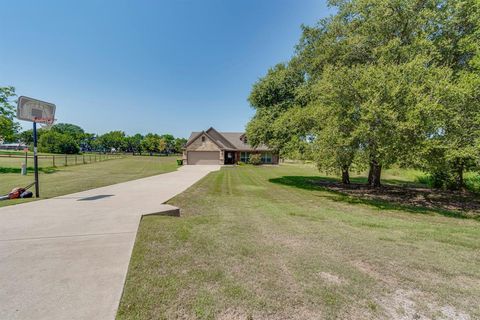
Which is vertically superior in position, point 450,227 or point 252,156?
point 252,156

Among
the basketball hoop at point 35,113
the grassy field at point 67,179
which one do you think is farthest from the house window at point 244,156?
the basketball hoop at point 35,113

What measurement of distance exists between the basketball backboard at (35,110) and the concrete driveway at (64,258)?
3569 millimetres

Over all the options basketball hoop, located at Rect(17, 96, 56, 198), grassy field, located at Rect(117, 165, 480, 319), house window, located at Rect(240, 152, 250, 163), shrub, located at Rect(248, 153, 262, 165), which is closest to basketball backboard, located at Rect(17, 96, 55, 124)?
basketball hoop, located at Rect(17, 96, 56, 198)

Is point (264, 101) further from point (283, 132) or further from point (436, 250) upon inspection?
point (436, 250)

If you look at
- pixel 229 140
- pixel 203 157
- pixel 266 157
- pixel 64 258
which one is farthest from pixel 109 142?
pixel 64 258

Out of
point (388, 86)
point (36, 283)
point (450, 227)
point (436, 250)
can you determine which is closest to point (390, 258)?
point (436, 250)

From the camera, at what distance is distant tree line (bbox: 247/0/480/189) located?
311 inches

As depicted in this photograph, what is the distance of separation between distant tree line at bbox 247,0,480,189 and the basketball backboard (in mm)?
11195

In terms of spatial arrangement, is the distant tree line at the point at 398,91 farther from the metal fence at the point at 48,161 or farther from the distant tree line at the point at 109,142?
the distant tree line at the point at 109,142

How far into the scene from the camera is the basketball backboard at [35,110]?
7.80 meters

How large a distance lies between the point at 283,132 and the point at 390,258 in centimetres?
1148

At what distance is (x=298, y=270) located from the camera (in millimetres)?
3287

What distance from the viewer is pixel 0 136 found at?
1920cm

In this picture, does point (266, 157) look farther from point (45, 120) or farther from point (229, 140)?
point (45, 120)
